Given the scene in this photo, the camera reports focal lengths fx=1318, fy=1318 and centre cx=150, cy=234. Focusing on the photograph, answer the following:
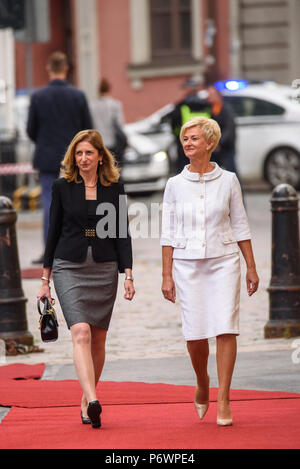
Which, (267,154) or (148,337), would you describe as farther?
(267,154)

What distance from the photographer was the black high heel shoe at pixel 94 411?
20.6ft

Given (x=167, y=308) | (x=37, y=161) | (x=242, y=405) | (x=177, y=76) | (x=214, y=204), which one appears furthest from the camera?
(x=177, y=76)

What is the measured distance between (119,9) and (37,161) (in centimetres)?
1822

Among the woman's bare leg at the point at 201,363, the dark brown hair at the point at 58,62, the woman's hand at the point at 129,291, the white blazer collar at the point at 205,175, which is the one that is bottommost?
the woman's bare leg at the point at 201,363

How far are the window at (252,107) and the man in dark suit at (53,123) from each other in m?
8.55

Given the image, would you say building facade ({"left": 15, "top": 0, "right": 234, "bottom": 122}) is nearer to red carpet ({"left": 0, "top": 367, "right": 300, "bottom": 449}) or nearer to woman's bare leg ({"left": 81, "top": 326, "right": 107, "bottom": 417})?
red carpet ({"left": 0, "top": 367, "right": 300, "bottom": 449})

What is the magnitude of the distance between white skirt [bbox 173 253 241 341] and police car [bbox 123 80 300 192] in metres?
13.5

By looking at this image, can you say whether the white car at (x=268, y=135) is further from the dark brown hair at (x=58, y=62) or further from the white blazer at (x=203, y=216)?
the white blazer at (x=203, y=216)

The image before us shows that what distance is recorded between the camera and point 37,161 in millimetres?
12430

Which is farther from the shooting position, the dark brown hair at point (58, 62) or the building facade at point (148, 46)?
the building facade at point (148, 46)

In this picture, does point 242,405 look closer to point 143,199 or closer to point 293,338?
point 293,338

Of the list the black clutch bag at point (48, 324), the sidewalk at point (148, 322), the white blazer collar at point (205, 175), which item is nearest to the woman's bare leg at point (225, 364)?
the white blazer collar at point (205, 175)

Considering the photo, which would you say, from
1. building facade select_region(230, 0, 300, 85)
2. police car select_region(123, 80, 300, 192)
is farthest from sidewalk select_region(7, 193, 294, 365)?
building facade select_region(230, 0, 300, 85)

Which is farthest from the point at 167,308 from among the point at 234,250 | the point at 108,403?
the point at 234,250
